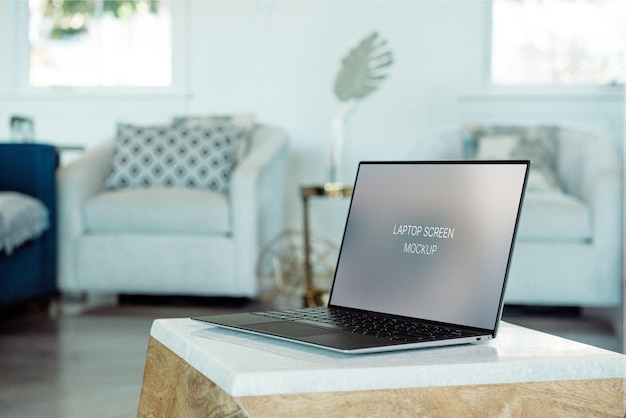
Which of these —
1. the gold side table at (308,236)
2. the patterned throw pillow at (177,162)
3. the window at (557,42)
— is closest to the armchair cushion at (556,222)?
the gold side table at (308,236)

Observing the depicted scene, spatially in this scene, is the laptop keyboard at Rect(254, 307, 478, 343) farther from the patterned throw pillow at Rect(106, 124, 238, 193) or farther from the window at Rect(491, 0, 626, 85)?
the window at Rect(491, 0, 626, 85)

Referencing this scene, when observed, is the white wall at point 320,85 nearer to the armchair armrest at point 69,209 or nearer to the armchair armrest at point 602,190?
the armchair armrest at point 602,190

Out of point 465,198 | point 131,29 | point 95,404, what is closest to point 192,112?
point 131,29

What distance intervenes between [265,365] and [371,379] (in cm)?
8

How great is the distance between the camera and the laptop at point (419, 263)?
2.68 feet

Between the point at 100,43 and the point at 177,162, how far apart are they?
1733 millimetres

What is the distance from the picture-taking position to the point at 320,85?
4.79 m

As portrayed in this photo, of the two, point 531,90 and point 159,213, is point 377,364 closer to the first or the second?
point 159,213

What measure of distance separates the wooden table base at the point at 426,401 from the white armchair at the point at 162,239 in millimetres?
2604

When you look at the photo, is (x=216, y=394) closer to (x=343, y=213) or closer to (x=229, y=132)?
(x=229, y=132)

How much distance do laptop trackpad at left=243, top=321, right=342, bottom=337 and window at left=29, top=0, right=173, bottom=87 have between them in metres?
4.33

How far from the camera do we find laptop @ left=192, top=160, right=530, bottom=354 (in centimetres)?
82

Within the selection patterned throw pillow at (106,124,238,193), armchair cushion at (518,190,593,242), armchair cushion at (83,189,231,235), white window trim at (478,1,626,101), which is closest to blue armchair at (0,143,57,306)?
armchair cushion at (83,189,231,235)

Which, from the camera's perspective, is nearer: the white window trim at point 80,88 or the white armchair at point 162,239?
the white armchair at point 162,239
